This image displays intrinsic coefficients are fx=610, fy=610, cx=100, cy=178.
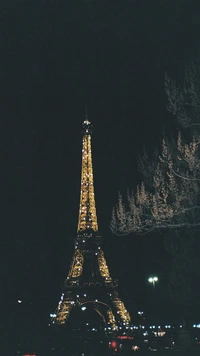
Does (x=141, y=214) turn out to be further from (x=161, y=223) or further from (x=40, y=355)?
(x=40, y=355)

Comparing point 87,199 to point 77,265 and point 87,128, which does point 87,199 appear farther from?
point 87,128

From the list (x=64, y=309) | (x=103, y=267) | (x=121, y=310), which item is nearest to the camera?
(x=121, y=310)

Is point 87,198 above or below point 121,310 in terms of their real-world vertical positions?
above

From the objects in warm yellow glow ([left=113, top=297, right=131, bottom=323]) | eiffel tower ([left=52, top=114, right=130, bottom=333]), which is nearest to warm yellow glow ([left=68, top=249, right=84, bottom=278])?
eiffel tower ([left=52, top=114, right=130, bottom=333])

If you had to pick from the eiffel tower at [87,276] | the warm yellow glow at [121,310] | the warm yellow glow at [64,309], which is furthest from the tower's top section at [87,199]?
the warm yellow glow at [121,310]

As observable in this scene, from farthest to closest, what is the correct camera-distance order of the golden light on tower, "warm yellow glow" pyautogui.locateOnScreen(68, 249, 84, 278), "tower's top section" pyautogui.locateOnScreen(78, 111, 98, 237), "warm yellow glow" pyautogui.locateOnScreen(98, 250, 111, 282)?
1. the golden light on tower
2. "tower's top section" pyautogui.locateOnScreen(78, 111, 98, 237)
3. "warm yellow glow" pyautogui.locateOnScreen(98, 250, 111, 282)
4. "warm yellow glow" pyautogui.locateOnScreen(68, 249, 84, 278)

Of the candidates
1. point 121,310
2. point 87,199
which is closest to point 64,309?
point 121,310

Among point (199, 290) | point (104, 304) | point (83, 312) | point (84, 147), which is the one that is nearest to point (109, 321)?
point (104, 304)

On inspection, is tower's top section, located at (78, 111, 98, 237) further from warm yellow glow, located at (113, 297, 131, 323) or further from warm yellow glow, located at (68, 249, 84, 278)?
warm yellow glow, located at (113, 297, 131, 323)
